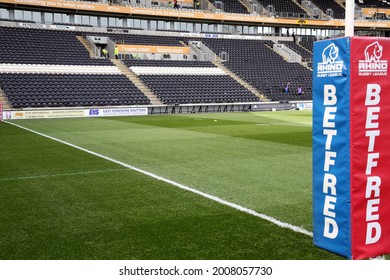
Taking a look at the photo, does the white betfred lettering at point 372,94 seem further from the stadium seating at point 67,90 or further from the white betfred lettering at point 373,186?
the stadium seating at point 67,90

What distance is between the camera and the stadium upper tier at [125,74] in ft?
118

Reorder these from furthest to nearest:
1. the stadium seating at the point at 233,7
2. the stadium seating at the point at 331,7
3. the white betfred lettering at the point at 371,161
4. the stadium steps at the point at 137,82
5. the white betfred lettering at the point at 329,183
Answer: the stadium seating at the point at 331,7 → the stadium seating at the point at 233,7 → the stadium steps at the point at 137,82 → the white betfred lettering at the point at 329,183 → the white betfred lettering at the point at 371,161

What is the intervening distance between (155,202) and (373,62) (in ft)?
14.2

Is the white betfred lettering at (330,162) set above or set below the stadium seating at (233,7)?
below

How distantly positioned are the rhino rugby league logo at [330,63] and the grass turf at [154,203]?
77.7 inches

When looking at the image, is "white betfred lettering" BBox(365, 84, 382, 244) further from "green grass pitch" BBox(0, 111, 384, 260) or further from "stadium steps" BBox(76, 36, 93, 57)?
"stadium steps" BBox(76, 36, 93, 57)

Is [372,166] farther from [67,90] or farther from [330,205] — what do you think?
[67,90]

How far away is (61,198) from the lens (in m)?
8.05

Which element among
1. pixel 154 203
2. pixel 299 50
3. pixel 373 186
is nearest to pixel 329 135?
pixel 373 186

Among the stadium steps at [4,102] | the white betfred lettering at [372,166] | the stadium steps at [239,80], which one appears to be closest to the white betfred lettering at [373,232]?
the white betfred lettering at [372,166]

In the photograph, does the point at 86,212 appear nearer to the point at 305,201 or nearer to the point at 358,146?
the point at 305,201

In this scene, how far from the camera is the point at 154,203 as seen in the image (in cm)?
755

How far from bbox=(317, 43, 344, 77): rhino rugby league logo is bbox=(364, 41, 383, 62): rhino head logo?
0.90 ft

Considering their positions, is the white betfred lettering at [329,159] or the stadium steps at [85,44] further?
the stadium steps at [85,44]
